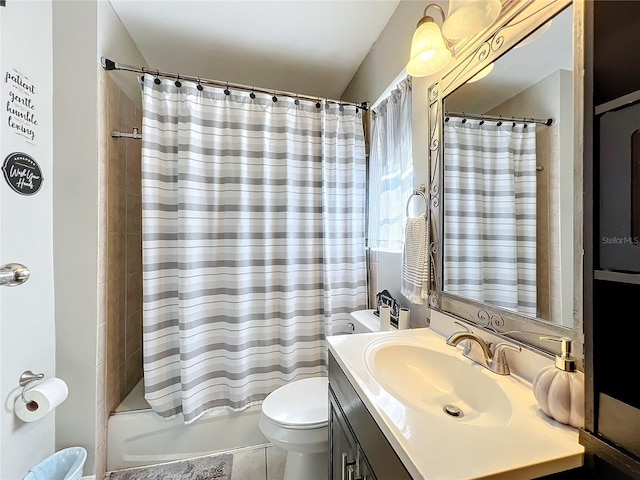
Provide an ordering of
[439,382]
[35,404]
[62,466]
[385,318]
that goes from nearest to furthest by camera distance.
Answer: [439,382], [35,404], [62,466], [385,318]

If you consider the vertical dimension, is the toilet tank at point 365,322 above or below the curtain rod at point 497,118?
below

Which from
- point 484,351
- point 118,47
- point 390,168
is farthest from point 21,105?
point 484,351

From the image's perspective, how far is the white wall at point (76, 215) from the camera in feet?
4.52

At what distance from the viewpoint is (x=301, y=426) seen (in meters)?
1.21

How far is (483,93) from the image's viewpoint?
99 centimetres

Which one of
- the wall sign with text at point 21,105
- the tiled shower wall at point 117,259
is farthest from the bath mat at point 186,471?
the wall sign with text at point 21,105

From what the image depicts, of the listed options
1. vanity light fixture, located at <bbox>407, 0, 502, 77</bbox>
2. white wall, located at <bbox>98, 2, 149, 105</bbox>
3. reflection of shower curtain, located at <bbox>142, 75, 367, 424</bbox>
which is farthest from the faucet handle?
white wall, located at <bbox>98, 2, 149, 105</bbox>

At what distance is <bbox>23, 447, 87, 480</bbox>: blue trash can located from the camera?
1.23 meters

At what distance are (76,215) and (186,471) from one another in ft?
4.79

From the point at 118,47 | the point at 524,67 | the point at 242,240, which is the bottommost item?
the point at 242,240

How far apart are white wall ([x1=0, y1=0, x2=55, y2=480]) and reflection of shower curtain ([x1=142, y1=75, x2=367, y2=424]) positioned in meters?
0.40

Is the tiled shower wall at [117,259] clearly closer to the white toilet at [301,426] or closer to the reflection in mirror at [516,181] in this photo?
the white toilet at [301,426]

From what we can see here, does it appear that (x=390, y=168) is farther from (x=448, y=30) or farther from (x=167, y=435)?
(x=167, y=435)

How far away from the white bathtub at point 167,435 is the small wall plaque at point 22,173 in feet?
4.06
